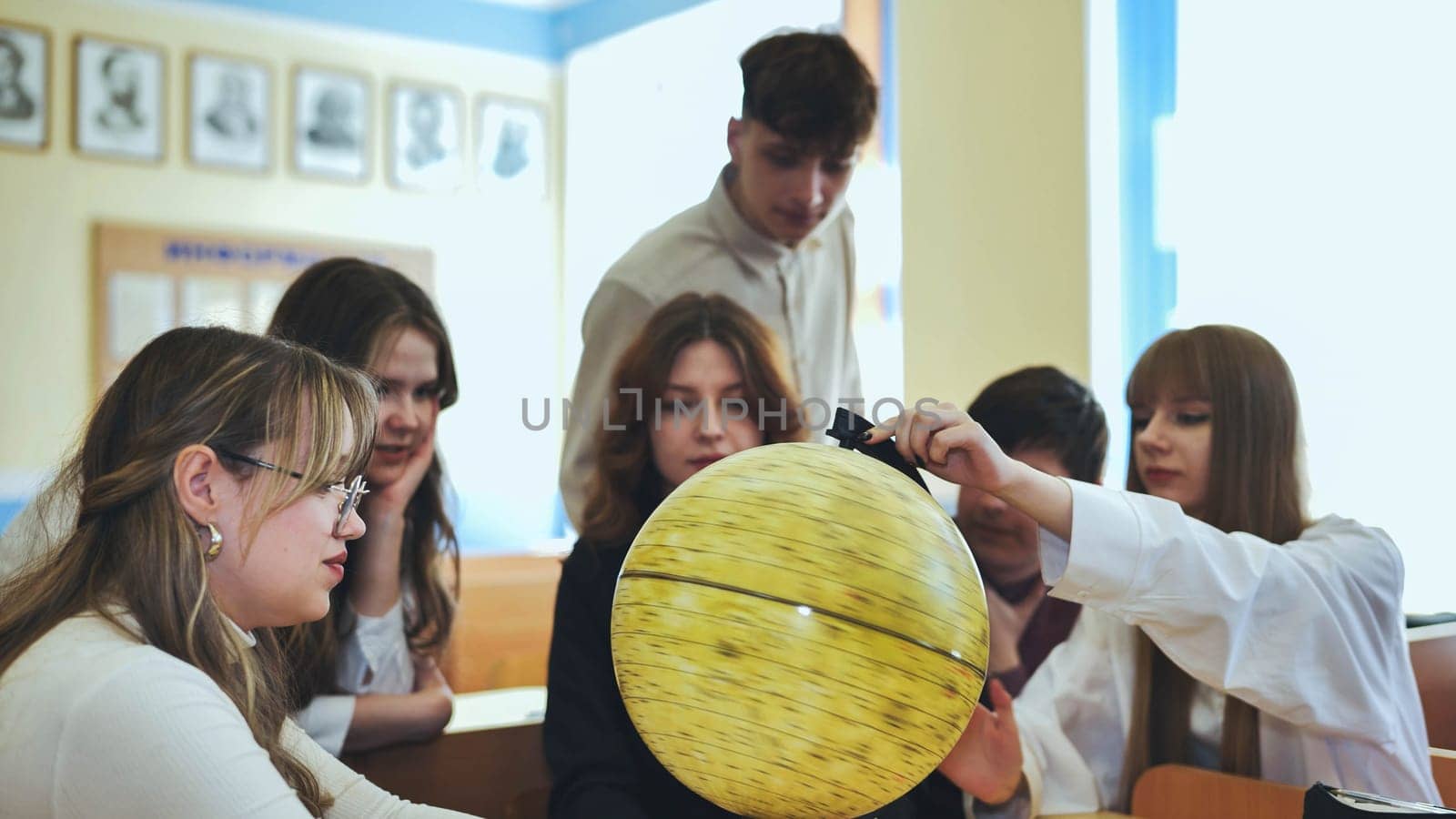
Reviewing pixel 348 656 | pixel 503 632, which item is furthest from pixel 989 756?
pixel 503 632

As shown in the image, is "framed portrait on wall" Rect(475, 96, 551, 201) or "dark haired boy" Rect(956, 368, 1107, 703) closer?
"dark haired boy" Rect(956, 368, 1107, 703)

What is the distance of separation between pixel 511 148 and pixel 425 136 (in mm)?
466

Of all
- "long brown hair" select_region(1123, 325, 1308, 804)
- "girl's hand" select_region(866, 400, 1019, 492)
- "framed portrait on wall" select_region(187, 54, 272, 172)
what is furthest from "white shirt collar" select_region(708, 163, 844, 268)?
"framed portrait on wall" select_region(187, 54, 272, 172)

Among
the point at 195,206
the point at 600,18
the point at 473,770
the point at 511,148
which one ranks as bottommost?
the point at 473,770

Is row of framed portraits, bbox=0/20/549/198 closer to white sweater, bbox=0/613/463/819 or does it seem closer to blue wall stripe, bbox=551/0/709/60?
blue wall stripe, bbox=551/0/709/60

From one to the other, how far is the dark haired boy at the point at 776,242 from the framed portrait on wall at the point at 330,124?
3.99 meters

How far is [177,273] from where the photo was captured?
6.19 m

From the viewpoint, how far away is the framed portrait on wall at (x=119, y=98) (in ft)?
19.3

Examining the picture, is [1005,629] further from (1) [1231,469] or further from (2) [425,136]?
(2) [425,136]

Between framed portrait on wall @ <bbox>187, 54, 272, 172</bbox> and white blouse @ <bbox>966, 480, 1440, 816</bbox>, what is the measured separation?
17.4ft

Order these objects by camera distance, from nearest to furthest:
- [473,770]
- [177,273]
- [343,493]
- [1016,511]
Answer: [343,493]
[473,770]
[1016,511]
[177,273]

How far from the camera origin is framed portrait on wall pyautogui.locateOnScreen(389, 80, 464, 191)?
674 centimetres

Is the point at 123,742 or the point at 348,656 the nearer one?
the point at 123,742

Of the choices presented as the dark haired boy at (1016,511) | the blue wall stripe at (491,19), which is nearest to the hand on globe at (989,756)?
the dark haired boy at (1016,511)
